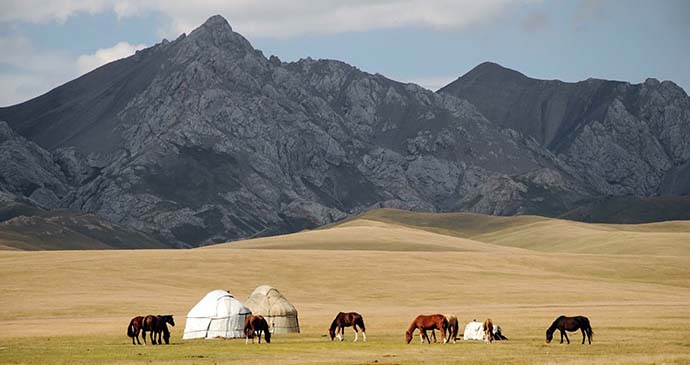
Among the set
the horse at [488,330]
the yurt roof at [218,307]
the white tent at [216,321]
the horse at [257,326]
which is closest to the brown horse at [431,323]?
the horse at [488,330]

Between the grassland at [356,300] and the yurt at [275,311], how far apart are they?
187cm

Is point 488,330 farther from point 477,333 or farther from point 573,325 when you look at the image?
point 573,325

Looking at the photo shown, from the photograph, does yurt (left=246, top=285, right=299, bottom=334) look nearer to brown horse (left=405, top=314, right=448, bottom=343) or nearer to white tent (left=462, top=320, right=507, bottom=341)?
white tent (left=462, top=320, right=507, bottom=341)

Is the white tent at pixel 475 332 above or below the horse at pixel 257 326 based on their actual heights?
below

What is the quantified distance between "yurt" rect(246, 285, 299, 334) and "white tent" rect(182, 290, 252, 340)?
4.37 metres

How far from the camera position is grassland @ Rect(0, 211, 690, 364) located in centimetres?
5297

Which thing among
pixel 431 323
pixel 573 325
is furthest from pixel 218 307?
pixel 573 325

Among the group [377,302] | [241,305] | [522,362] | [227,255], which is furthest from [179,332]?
[227,255]

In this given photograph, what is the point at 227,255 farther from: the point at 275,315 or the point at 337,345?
the point at 337,345

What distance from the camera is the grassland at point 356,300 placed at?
2085 inches

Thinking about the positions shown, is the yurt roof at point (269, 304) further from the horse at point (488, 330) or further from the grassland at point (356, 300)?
the horse at point (488, 330)

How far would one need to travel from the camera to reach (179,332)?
7531cm

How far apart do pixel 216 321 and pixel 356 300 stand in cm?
4992

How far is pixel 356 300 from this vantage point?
Result: 118312 millimetres
